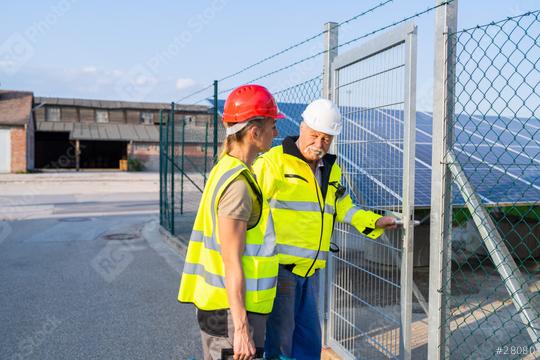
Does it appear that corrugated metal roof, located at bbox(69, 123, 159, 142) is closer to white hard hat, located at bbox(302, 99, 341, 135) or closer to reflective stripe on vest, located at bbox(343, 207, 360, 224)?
reflective stripe on vest, located at bbox(343, 207, 360, 224)

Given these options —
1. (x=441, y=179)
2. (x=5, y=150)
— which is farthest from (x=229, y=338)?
(x=5, y=150)

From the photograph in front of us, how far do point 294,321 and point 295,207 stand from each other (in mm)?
720

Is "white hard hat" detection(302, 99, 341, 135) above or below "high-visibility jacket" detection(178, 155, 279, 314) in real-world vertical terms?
above

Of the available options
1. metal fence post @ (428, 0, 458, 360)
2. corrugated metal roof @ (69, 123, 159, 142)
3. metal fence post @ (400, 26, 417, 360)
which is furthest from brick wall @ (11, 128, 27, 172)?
metal fence post @ (428, 0, 458, 360)

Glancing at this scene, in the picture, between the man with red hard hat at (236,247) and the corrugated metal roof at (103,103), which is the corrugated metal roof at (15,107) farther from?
the man with red hard hat at (236,247)

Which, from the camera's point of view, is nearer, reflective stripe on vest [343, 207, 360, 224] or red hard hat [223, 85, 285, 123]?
red hard hat [223, 85, 285, 123]

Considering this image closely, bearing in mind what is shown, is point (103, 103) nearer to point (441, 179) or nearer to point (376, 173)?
point (376, 173)

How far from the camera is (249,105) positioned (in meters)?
2.52

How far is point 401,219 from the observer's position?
3.32 meters

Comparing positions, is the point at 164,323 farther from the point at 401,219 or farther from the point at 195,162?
the point at 195,162

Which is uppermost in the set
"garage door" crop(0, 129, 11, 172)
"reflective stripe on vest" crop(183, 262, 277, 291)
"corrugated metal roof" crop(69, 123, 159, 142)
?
"corrugated metal roof" crop(69, 123, 159, 142)

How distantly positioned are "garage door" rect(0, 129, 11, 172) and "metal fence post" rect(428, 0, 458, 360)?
1568 inches

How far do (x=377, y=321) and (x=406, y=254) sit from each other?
89.0 inches

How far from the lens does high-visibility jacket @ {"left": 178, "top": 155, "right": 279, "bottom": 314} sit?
2.38 meters
